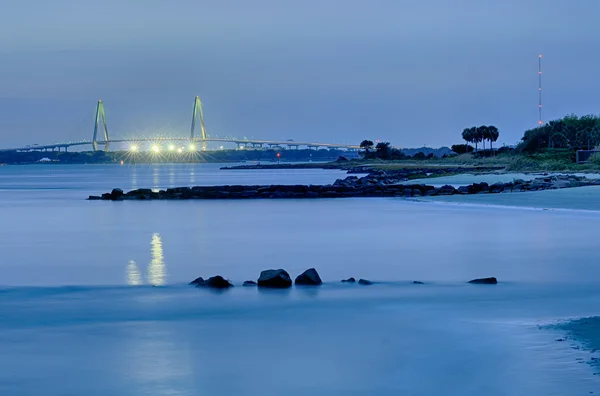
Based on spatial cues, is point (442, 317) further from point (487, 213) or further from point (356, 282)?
point (487, 213)

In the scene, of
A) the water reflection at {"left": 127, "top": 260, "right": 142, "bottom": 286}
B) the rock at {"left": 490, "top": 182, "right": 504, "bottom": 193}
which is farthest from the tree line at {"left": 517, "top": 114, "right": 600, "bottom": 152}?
the water reflection at {"left": 127, "top": 260, "right": 142, "bottom": 286}

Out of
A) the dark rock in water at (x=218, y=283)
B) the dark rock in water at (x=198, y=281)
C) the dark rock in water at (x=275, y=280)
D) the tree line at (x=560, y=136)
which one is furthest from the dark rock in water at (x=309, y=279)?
the tree line at (x=560, y=136)

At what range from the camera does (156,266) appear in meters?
11.4

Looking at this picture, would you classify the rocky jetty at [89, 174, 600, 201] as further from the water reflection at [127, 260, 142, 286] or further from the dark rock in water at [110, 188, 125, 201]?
the water reflection at [127, 260, 142, 286]

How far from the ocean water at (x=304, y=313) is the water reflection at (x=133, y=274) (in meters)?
0.07

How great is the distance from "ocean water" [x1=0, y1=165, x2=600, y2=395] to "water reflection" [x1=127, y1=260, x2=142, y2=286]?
0.07 meters

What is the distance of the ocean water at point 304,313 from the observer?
5375 millimetres

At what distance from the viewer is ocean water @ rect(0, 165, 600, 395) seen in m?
5.38

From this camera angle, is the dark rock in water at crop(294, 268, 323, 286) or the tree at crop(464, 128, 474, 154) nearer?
the dark rock in water at crop(294, 268, 323, 286)

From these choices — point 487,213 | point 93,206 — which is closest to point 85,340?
point 487,213

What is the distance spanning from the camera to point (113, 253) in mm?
13164

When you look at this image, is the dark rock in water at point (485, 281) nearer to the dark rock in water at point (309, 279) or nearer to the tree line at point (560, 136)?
the dark rock in water at point (309, 279)

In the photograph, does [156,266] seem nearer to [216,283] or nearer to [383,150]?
[216,283]

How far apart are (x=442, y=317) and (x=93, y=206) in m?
20.7
